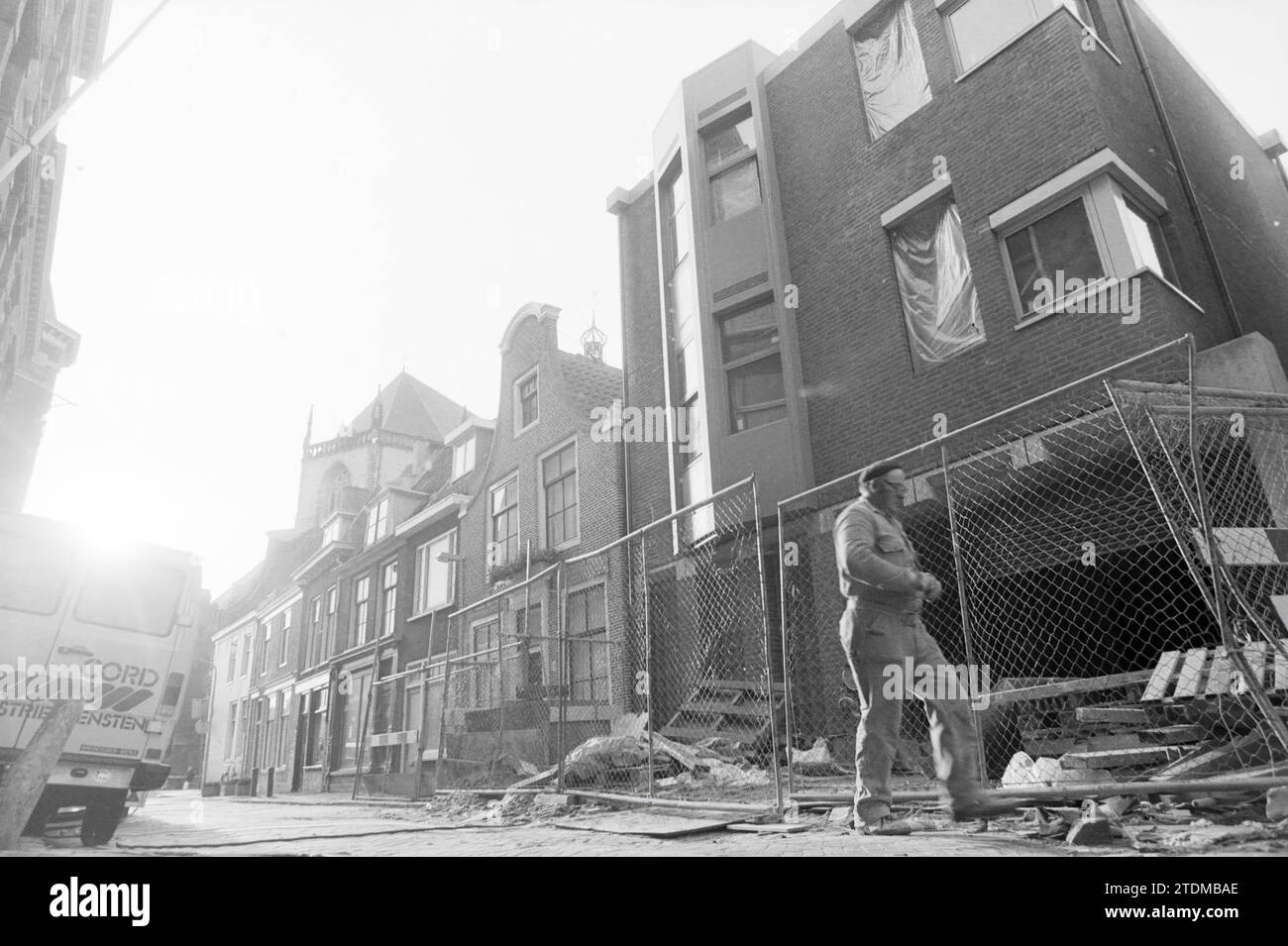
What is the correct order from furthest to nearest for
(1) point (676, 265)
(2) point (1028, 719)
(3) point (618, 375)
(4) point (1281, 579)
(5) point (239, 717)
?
(5) point (239, 717) < (3) point (618, 375) < (1) point (676, 265) < (2) point (1028, 719) < (4) point (1281, 579)

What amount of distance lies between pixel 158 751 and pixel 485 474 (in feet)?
40.7

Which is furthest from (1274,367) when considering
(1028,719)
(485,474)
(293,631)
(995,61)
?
(293,631)

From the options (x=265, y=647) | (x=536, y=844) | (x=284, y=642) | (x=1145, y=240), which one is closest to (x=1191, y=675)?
(x=536, y=844)

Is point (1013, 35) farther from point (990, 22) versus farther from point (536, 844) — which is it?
point (536, 844)

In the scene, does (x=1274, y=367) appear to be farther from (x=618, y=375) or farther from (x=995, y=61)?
(x=618, y=375)

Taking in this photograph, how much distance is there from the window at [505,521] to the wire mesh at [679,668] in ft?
12.6

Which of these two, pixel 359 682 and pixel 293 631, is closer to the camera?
pixel 359 682

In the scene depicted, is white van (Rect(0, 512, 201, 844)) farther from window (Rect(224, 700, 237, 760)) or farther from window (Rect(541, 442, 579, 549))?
window (Rect(224, 700, 237, 760))

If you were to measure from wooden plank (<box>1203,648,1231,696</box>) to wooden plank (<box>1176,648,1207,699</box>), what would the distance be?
0.22ft

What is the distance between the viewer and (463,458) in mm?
24203

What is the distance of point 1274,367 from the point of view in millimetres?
8688

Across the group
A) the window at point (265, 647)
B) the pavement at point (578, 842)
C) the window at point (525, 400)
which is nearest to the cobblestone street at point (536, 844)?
the pavement at point (578, 842)

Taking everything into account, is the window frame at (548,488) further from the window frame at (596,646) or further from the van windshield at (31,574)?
the van windshield at (31,574)

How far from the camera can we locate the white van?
832 centimetres
